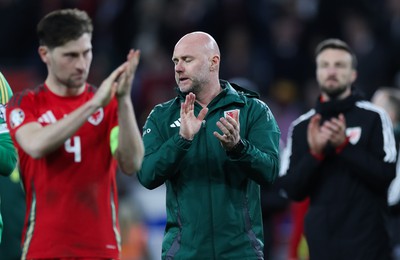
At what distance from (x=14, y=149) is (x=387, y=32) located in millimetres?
9512

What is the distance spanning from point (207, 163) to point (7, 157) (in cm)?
123

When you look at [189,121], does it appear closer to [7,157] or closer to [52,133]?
[52,133]

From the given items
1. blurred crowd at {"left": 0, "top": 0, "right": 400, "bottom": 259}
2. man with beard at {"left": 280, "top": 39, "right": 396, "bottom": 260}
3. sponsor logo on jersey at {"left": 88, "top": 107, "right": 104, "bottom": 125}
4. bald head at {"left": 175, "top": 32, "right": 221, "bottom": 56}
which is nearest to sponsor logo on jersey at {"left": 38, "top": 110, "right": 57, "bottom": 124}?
sponsor logo on jersey at {"left": 88, "top": 107, "right": 104, "bottom": 125}

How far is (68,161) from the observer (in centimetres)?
595

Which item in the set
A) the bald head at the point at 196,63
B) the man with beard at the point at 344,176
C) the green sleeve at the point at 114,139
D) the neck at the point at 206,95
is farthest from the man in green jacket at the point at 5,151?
the man with beard at the point at 344,176

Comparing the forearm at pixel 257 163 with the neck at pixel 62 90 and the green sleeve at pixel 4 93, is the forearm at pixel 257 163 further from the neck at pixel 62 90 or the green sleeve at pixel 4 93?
the green sleeve at pixel 4 93

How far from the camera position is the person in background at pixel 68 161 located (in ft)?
19.5

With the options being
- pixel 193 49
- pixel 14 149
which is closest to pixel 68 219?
pixel 14 149

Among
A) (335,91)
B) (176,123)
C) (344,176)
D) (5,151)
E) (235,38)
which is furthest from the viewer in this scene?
(235,38)

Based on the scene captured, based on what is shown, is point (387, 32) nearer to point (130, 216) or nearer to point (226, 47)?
point (226, 47)

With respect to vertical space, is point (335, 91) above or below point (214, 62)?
below

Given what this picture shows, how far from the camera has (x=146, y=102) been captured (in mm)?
14781

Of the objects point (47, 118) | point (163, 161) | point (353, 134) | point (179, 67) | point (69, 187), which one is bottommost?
point (69, 187)

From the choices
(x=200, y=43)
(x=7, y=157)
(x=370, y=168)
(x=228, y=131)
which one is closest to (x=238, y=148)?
(x=228, y=131)
